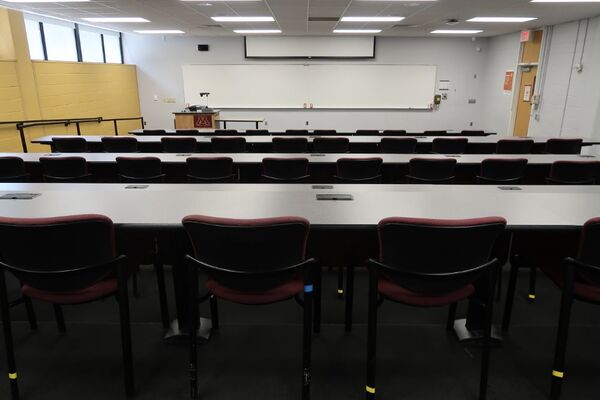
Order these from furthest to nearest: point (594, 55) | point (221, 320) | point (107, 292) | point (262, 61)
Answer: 1. point (262, 61)
2. point (594, 55)
3. point (221, 320)
4. point (107, 292)

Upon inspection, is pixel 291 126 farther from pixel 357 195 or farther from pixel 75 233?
pixel 75 233

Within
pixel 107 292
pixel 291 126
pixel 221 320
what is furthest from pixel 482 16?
pixel 107 292

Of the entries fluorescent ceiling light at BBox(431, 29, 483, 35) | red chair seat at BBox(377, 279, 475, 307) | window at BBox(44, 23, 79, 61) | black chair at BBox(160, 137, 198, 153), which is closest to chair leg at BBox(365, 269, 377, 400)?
red chair seat at BBox(377, 279, 475, 307)

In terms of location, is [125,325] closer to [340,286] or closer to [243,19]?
Answer: [340,286]

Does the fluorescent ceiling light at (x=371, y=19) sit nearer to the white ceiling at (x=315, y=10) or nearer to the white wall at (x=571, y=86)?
the white ceiling at (x=315, y=10)

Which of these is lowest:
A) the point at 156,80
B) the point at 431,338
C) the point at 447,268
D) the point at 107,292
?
the point at 431,338

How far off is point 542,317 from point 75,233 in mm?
2720

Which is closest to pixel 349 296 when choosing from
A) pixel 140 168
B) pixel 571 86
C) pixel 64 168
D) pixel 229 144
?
pixel 140 168

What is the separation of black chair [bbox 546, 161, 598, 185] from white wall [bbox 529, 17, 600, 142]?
4041 mm

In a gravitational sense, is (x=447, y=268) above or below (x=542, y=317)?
above

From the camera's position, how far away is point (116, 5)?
241 inches

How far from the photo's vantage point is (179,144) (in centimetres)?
483

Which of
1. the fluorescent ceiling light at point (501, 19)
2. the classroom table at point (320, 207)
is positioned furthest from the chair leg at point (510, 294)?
the fluorescent ceiling light at point (501, 19)

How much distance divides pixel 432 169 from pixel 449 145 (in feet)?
4.96
